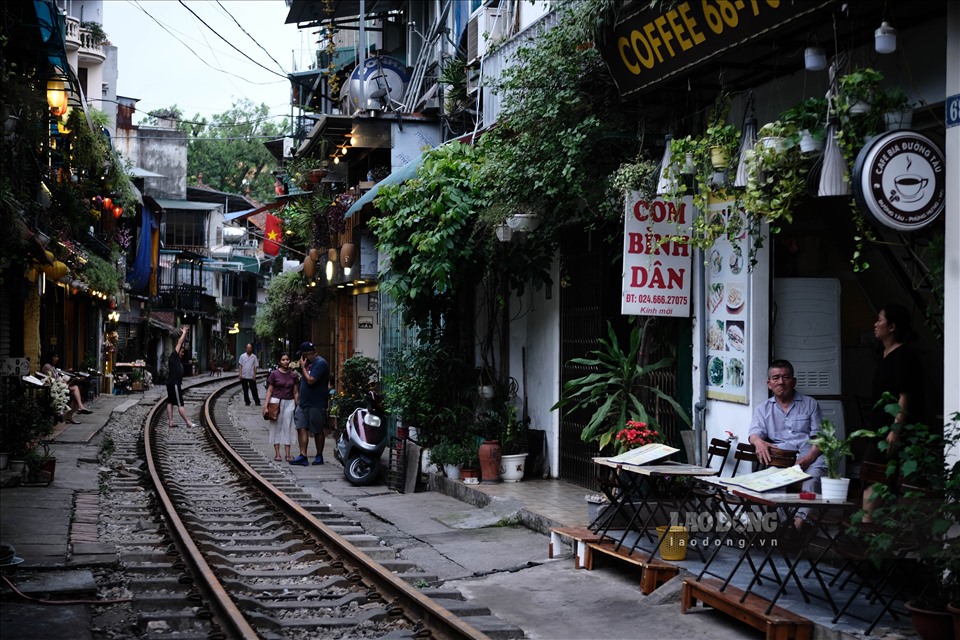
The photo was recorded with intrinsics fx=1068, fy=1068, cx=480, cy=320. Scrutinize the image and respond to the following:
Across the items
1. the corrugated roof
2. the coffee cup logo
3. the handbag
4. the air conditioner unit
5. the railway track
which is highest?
the corrugated roof

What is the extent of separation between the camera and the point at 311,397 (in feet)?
57.6

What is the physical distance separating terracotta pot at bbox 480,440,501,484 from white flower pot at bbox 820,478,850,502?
6876mm

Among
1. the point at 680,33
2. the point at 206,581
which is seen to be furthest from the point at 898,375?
the point at 206,581

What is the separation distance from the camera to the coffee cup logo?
6.81 m

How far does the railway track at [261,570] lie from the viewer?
24.6ft

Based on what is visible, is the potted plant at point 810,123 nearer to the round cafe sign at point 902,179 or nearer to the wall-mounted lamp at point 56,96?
the round cafe sign at point 902,179

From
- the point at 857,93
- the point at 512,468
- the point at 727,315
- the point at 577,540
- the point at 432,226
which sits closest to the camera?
the point at 857,93

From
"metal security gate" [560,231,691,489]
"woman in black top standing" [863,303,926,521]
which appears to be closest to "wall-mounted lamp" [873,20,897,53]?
"woman in black top standing" [863,303,926,521]

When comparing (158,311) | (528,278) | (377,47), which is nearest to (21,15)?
(528,278)

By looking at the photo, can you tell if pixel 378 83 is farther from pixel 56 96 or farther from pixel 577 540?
pixel 577 540

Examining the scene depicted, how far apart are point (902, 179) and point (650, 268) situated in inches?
149

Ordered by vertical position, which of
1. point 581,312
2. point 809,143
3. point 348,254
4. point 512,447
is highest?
point 348,254

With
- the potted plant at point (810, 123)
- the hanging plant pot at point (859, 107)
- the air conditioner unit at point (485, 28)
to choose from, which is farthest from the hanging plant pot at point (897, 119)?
the air conditioner unit at point (485, 28)

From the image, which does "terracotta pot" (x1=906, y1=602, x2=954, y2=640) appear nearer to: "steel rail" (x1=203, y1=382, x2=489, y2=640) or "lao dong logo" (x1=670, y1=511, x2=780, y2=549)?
"lao dong logo" (x1=670, y1=511, x2=780, y2=549)
